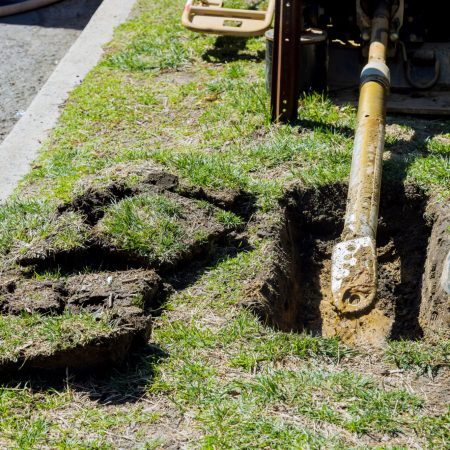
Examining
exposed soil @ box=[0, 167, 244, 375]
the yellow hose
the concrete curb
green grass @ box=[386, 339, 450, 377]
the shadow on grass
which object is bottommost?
the shadow on grass

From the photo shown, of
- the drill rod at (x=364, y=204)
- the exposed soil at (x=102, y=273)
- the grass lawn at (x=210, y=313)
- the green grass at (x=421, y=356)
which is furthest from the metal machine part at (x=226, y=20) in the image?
the green grass at (x=421, y=356)

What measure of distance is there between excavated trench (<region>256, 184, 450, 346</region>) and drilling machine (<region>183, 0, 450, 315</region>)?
433 mm

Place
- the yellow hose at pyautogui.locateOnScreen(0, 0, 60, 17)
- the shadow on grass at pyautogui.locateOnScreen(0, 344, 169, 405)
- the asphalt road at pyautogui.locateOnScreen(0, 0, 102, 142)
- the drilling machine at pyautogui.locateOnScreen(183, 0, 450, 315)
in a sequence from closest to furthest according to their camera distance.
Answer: the shadow on grass at pyautogui.locateOnScreen(0, 344, 169, 405), the drilling machine at pyautogui.locateOnScreen(183, 0, 450, 315), the asphalt road at pyautogui.locateOnScreen(0, 0, 102, 142), the yellow hose at pyautogui.locateOnScreen(0, 0, 60, 17)

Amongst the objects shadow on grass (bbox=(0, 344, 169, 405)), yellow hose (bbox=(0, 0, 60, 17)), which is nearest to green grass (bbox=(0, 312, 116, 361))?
shadow on grass (bbox=(0, 344, 169, 405))

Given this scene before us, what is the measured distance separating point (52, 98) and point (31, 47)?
79.2 inches

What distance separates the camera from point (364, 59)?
688cm

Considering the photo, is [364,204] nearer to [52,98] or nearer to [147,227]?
[147,227]

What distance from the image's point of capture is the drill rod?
4.30 meters

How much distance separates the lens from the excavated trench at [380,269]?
4.63 metres

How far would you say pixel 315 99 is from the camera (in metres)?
6.59

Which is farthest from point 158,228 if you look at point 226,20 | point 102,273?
point 226,20

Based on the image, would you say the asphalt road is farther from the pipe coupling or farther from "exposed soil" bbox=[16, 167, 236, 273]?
the pipe coupling

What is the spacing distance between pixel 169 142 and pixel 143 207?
1477 mm

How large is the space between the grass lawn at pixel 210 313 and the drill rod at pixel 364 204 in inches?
10.9
